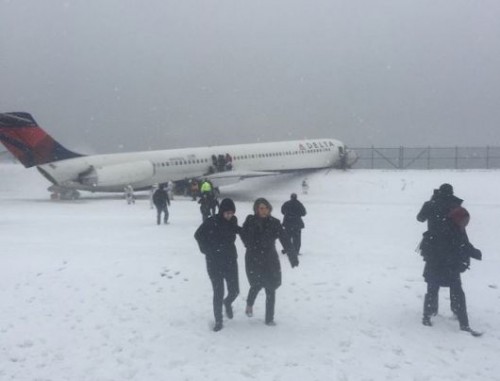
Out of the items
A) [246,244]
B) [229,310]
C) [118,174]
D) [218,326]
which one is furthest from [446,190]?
[118,174]

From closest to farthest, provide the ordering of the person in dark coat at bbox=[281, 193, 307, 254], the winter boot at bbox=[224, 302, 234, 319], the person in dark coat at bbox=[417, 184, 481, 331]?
the person in dark coat at bbox=[417, 184, 481, 331] < the winter boot at bbox=[224, 302, 234, 319] < the person in dark coat at bbox=[281, 193, 307, 254]

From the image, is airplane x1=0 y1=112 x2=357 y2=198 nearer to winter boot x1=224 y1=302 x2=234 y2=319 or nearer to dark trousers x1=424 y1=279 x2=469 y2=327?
winter boot x1=224 y1=302 x2=234 y2=319

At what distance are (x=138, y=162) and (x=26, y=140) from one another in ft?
21.0

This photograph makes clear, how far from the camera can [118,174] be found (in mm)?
31141

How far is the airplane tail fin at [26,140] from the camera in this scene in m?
28.9

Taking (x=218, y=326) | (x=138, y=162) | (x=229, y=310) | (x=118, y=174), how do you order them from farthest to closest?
1. (x=138, y=162)
2. (x=118, y=174)
3. (x=229, y=310)
4. (x=218, y=326)

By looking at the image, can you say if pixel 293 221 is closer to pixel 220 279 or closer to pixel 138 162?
pixel 220 279

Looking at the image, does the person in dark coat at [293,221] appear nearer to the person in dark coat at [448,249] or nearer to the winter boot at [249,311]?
the winter boot at [249,311]

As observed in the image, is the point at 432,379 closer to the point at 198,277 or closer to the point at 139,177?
the point at 198,277

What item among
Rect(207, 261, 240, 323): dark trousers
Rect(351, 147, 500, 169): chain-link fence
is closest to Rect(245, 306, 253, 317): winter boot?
Rect(207, 261, 240, 323): dark trousers

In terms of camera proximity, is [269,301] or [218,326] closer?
[218,326]

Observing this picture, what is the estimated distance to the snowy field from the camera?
6477 mm

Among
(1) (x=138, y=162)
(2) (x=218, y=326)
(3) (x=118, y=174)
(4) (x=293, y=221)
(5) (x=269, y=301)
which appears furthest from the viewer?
(1) (x=138, y=162)

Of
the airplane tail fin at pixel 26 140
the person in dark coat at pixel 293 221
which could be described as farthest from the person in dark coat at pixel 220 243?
the airplane tail fin at pixel 26 140
